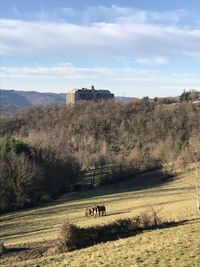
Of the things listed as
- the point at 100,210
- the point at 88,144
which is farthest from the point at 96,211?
the point at 88,144

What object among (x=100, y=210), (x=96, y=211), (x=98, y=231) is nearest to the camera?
(x=98, y=231)

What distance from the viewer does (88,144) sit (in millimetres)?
131125

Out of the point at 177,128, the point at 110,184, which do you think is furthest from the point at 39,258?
the point at 177,128

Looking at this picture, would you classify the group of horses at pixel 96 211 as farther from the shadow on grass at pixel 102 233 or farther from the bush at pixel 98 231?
the shadow on grass at pixel 102 233

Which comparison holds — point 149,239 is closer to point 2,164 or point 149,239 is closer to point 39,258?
point 39,258

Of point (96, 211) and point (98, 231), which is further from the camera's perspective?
point (96, 211)

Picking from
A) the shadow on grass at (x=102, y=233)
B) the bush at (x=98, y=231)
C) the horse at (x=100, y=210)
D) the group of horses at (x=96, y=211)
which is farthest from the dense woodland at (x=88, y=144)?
the shadow on grass at (x=102, y=233)

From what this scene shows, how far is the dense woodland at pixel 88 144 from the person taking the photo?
71.0 meters

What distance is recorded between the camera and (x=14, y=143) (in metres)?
76.6

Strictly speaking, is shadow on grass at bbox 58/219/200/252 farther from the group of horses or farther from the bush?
the group of horses

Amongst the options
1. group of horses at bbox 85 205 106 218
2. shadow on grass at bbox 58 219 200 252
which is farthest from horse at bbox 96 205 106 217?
shadow on grass at bbox 58 219 200 252

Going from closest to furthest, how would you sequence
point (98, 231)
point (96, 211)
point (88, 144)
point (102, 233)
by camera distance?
point (98, 231)
point (102, 233)
point (96, 211)
point (88, 144)

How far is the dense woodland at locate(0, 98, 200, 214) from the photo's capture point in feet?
233

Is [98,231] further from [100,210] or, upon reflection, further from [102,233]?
[100,210]
